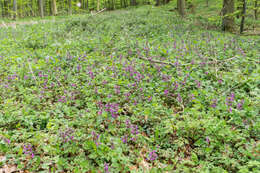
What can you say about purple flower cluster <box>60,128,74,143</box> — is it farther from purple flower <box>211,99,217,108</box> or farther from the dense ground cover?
purple flower <box>211,99,217,108</box>

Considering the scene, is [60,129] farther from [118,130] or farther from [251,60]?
[251,60]

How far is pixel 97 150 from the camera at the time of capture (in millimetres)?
3285

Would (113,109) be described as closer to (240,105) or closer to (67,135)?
(67,135)

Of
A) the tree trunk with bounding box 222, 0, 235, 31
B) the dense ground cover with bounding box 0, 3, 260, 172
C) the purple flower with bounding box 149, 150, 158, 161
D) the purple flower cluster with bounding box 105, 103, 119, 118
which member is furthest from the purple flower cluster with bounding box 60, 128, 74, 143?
the tree trunk with bounding box 222, 0, 235, 31

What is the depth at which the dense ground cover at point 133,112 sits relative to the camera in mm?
3293

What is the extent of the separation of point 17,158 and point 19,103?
1745 millimetres

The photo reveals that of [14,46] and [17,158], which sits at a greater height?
[14,46]

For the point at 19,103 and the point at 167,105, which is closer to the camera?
the point at 19,103

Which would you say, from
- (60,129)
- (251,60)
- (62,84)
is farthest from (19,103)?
(251,60)

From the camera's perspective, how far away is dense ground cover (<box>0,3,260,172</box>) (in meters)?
3.29

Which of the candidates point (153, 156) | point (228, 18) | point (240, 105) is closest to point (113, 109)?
point (153, 156)

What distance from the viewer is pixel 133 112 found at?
14.4 feet

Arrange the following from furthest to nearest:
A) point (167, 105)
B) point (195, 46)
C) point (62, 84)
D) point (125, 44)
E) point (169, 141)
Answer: point (125, 44)
point (195, 46)
point (62, 84)
point (167, 105)
point (169, 141)

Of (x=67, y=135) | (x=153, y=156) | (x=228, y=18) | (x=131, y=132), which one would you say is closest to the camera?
(x=153, y=156)
